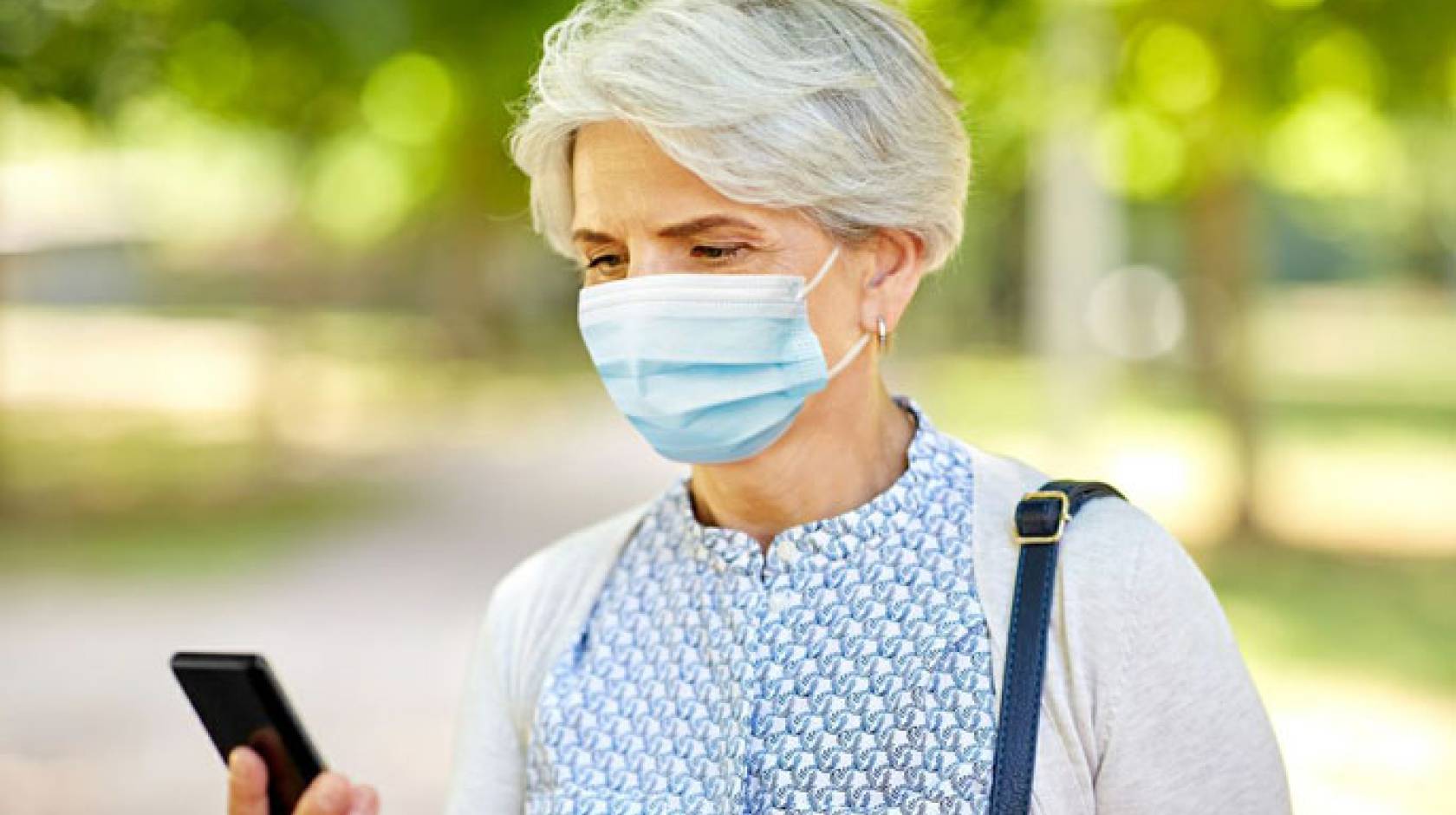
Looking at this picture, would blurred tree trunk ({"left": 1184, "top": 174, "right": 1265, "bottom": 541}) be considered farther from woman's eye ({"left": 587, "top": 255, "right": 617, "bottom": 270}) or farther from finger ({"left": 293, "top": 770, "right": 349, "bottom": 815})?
finger ({"left": 293, "top": 770, "right": 349, "bottom": 815})

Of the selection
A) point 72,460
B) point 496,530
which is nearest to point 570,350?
point 72,460

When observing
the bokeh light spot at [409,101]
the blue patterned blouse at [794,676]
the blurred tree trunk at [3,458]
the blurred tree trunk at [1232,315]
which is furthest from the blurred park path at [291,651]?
the blue patterned blouse at [794,676]

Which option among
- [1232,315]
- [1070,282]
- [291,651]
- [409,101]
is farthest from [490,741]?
[409,101]

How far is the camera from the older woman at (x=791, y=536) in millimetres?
1857

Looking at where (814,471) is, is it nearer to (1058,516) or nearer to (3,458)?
(1058,516)

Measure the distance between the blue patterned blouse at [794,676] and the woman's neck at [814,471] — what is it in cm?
3

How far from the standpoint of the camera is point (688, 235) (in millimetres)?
1993

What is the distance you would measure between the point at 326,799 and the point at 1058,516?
32.5 inches

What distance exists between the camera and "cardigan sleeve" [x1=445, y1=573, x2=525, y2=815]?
6.90 ft

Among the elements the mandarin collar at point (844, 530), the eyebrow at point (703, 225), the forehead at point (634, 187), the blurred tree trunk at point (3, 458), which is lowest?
the blurred tree trunk at point (3, 458)

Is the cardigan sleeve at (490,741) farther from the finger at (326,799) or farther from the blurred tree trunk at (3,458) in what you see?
the blurred tree trunk at (3,458)

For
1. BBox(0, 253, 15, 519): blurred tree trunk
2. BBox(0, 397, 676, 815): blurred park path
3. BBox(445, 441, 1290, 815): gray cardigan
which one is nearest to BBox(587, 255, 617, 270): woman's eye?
BBox(445, 441, 1290, 815): gray cardigan

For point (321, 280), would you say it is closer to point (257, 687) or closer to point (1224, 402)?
point (1224, 402)

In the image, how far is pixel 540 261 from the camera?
41.7 m
